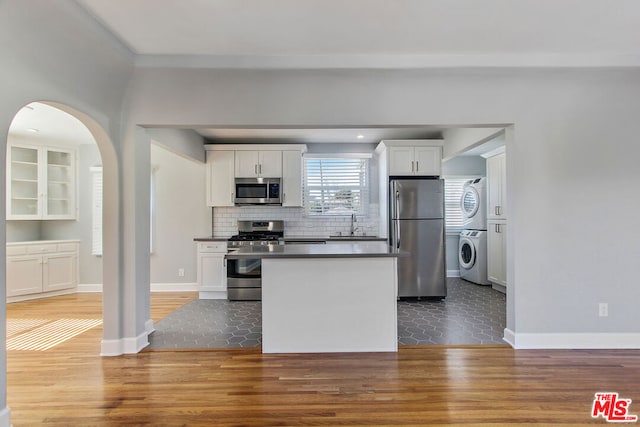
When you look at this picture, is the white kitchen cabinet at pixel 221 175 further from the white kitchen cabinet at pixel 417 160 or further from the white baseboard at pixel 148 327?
the white kitchen cabinet at pixel 417 160

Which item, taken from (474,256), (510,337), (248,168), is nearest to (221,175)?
(248,168)

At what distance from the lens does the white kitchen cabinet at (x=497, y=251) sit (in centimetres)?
481

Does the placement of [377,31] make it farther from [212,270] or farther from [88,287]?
[88,287]

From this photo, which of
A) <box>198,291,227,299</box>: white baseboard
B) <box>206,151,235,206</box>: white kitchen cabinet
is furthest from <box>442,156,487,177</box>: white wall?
<box>198,291,227,299</box>: white baseboard

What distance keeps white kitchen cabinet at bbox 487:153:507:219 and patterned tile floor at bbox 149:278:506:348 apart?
1.30 m

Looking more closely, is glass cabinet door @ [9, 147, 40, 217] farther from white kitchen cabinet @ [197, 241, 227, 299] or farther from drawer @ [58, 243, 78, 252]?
white kitchen cabinet @ [197, 241, 227, 299]

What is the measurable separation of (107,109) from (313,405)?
287 cm

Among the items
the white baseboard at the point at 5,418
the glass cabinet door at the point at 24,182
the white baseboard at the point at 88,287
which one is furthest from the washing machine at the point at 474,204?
the glass cabinet door at the point at 24,182

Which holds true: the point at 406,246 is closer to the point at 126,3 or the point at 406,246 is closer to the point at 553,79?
the point at 553,79

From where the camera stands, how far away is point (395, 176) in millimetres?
4734

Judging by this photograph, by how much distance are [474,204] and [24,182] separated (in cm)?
735

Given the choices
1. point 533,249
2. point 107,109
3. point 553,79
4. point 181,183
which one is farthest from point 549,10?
point 181,183

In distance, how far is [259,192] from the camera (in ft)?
16.3

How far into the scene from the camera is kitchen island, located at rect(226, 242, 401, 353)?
2.82 meters
